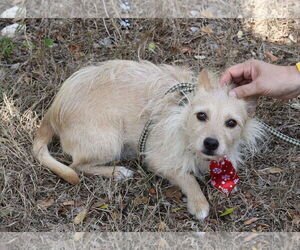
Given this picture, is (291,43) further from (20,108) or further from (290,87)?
(20,108)

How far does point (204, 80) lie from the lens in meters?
3.33

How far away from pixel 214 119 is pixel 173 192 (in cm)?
88

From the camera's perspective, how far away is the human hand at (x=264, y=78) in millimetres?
3395

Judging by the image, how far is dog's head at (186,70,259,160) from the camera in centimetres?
314

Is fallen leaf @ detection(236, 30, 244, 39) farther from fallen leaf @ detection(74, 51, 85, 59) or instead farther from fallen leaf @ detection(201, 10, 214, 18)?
fallen leaf @ detection(74, 51, 85, 59)

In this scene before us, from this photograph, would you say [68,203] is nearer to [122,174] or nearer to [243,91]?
[122,174]

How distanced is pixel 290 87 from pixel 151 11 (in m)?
2.31

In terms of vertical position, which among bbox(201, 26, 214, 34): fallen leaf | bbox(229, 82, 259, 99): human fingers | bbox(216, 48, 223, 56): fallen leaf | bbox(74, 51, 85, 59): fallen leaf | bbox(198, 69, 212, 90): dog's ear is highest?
bbox(198, 69, 212, 90): dog's ear

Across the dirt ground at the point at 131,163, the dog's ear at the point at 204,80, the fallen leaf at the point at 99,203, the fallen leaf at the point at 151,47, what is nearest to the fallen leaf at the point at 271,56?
the dirt ground at the point at 131,163

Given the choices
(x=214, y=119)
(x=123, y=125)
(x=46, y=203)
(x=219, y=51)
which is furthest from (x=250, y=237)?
(x=219, y=51)

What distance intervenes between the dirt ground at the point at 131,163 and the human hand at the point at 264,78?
0.73 meters

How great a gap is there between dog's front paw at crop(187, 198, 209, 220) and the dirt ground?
54 millimetres

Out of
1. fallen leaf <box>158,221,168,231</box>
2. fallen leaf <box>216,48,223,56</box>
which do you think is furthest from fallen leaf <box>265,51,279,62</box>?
fallen leaf <box>158,221,168,231</box>

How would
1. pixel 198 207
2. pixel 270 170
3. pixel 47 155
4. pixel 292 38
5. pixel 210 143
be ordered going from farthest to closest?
pixel 292 38
pixel 270 170
pixel 47 155
pixel 198 207
pixel 210 143
